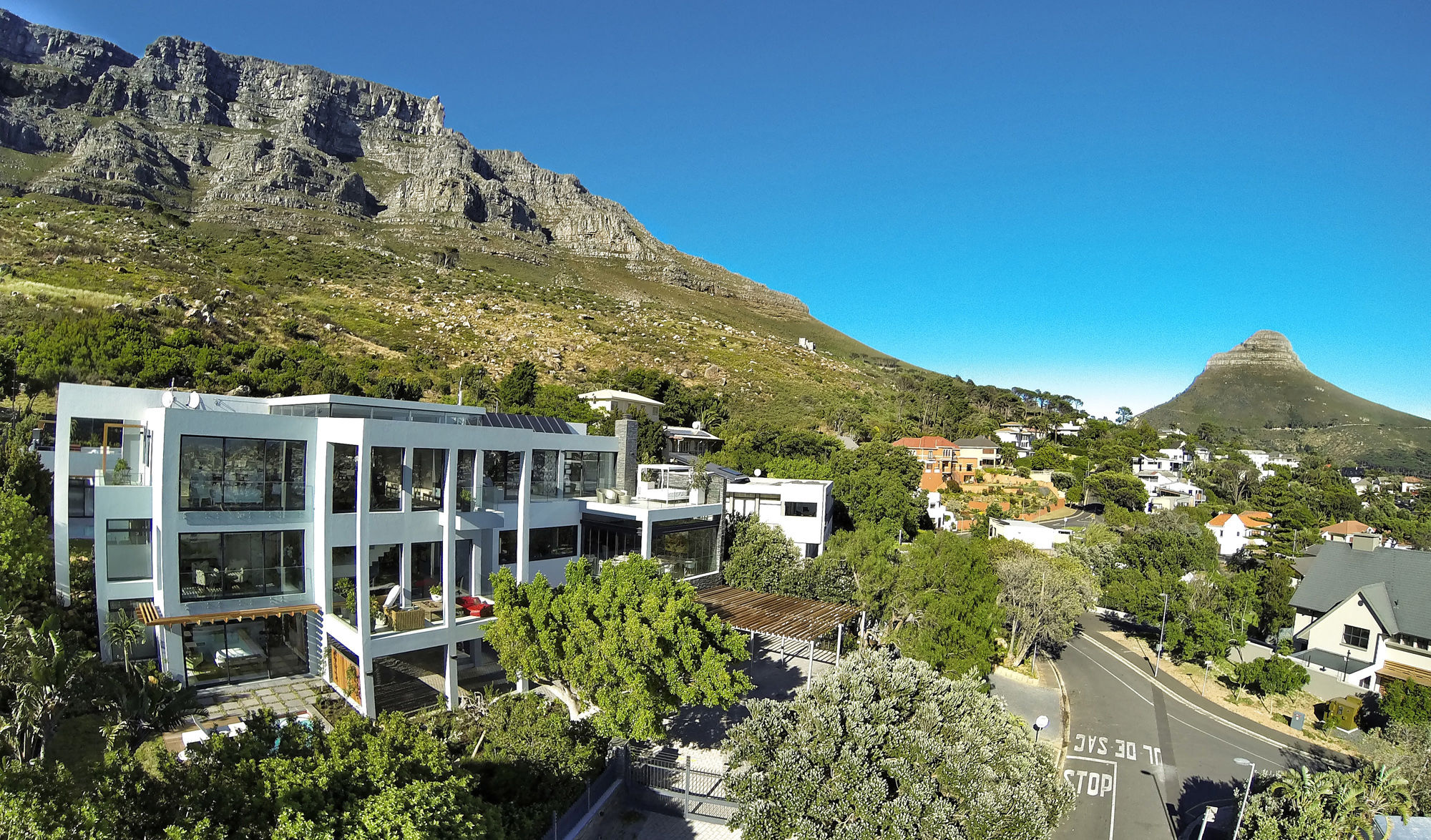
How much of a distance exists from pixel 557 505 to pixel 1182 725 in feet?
82.5

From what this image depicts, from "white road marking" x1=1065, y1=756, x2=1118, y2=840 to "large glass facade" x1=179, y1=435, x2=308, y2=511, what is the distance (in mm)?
23102

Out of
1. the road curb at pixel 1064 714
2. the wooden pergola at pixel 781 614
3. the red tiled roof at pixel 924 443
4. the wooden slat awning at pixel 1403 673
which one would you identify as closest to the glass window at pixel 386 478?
the wooden pergola at pixel 781 614

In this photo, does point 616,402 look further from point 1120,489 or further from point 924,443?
point 1120,489

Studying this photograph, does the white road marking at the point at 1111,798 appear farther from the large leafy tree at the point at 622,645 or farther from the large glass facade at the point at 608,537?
the large glass facade at the point at 608,537

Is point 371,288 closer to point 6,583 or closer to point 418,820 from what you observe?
point 6,583

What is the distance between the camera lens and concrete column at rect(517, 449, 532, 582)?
20672 mm

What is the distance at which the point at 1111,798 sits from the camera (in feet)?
65.2

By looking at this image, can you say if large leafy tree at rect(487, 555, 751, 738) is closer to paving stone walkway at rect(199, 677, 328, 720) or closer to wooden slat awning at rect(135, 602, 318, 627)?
paving stone walkway at rect(199, 677, 328, 720)

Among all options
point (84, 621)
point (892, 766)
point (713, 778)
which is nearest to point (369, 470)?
point (84, 621)

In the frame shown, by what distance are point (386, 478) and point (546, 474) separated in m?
5.44

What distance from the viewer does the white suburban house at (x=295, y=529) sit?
54.7ft

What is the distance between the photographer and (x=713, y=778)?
54.2 ft

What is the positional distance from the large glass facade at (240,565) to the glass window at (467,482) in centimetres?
407

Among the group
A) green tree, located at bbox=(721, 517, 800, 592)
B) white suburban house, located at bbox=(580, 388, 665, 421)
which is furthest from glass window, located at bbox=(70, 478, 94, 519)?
white suburban house, located at bbox=(580, 388, 665, 421)
